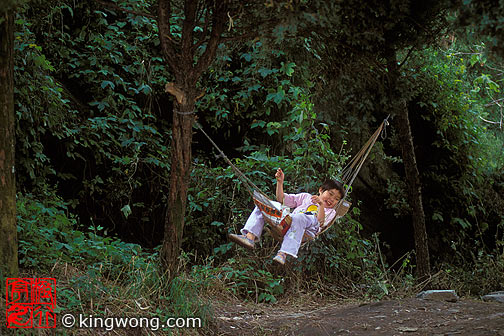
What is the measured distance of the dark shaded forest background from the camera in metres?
3.54

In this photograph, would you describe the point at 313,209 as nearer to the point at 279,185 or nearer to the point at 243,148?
the point at 279,185

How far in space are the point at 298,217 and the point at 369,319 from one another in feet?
2.87

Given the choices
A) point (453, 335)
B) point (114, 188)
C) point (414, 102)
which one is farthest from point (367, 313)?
point (414, 102)

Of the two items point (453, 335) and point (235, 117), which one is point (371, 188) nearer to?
point (235, 117)

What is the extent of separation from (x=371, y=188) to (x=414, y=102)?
1.19m

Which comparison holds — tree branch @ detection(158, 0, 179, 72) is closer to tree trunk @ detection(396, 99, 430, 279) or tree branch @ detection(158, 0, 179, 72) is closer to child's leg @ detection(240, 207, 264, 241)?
child's leg @ detection(240, 207, 264, 241)

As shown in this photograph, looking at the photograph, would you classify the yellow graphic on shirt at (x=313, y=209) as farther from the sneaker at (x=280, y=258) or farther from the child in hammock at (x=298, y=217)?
the sneaker at (x=280, y=258)

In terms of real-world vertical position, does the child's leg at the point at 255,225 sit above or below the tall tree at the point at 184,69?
below

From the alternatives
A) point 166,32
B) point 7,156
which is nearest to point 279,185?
point 166,32

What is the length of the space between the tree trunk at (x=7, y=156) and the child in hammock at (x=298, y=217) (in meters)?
1.49

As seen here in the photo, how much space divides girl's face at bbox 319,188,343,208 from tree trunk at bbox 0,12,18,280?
2316 mm

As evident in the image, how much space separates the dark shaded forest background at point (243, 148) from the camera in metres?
3.54

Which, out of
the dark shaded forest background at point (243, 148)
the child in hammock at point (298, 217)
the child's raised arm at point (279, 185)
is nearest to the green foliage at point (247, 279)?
the dark shaded forest background at point (243, 148)

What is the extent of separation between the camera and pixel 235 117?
6336mm
